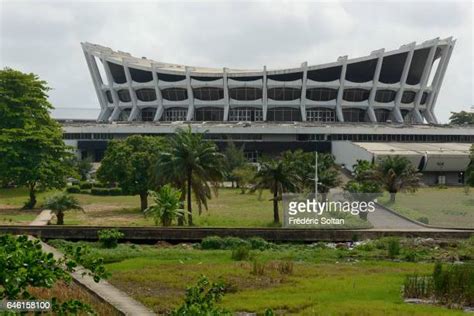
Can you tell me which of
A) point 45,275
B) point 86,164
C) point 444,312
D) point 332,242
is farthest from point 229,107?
point 45,275

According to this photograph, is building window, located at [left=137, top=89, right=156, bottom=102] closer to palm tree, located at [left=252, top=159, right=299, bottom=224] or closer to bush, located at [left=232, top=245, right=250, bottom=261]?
palm tree, located at [left=252, top=159, right=299, bottom=224]

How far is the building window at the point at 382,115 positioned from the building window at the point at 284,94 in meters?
15.3

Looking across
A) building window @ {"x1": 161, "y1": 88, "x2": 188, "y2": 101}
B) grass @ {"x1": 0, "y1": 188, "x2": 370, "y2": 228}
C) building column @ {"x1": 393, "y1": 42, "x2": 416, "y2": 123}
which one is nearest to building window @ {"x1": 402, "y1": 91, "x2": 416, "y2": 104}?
building column @ {"x1": 393, "y1": 42, "x2": 416, "y2": 123}

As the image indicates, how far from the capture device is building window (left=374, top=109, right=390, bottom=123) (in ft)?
396

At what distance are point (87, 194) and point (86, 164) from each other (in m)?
13.0

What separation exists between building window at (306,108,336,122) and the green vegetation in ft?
271

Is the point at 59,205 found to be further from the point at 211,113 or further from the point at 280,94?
the point at 211,113

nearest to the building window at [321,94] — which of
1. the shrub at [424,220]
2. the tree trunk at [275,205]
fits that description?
the tree trunk at [275,205]

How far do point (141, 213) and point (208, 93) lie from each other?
68.9 m

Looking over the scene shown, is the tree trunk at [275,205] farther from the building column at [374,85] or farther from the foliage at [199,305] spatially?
the building column at [374,85]

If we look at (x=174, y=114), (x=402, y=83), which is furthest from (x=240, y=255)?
(x=174, y=114)

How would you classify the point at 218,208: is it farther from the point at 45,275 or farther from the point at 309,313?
the point at 45,275

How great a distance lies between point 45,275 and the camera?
973 cm

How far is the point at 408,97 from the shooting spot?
12288 centimetres
